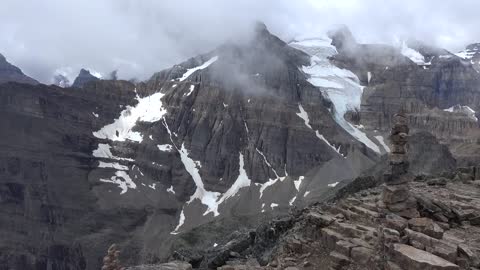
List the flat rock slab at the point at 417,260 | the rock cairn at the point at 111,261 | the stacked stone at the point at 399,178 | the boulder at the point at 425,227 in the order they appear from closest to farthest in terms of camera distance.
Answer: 1. the flat rock slab at the point at 417,260
2. the rock cairn at the point at 111,261
3. the boulder at the point at 425,227
4. the stacked stone at the point at 399,178

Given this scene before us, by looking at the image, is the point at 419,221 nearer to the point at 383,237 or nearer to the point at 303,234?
the point at 383,237

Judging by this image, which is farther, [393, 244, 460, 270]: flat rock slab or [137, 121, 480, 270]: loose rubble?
[137, 121, 480, 270]: loose rubble

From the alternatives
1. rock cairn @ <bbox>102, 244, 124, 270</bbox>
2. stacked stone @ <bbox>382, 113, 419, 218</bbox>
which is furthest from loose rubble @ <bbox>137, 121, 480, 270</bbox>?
rock cairn @ <bbox>102, 244, 124, 270</bbox>

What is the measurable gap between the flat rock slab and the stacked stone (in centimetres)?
615

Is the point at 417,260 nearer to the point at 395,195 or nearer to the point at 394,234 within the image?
the point at 394,234

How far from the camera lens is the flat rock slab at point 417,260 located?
735 inches

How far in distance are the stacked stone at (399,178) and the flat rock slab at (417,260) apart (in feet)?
20.2

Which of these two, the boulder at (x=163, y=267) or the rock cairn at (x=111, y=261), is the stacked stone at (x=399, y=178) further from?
the rock cairn at (x=111, y=261)

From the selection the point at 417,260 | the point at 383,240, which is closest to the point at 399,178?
the point at 383,240

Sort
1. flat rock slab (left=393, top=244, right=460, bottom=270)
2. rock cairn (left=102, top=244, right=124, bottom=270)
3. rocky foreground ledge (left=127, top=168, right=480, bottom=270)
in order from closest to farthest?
flat rock slab (left=393, top=244, right=460, bottom=270) → rock cairn (left=102, top=244, right=124, bottom=270) → rocky foreground ledge (left=127, top=168, right=480, bottom=270)

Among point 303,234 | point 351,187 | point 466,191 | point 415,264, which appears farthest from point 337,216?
point 351,187

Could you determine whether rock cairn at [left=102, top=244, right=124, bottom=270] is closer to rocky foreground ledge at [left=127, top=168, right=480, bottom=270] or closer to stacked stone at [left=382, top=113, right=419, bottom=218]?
rocky foreground ledge at [left=127, top=168, right=480, bottom=270]

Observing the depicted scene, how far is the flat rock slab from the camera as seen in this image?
18664 millimetres

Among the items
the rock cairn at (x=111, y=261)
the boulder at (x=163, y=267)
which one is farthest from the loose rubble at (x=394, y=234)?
the rock cairn at (x=111, y=261)
